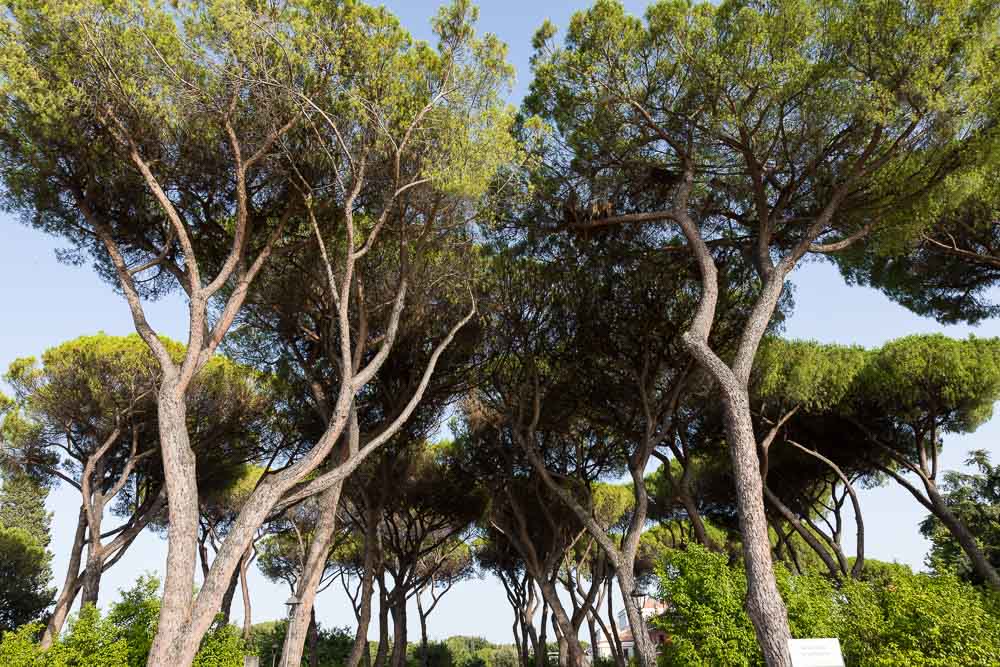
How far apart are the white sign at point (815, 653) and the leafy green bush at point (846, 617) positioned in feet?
5.83

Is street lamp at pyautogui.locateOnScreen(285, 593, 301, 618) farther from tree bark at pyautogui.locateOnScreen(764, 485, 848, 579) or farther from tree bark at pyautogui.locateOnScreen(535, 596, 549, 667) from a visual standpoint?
tree bark at pyautogui.locateOnScreen(535, 596, 549, 667)

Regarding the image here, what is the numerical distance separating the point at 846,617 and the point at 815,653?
2620mm

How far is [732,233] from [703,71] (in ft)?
9.26

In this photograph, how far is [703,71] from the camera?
7637 millimetres

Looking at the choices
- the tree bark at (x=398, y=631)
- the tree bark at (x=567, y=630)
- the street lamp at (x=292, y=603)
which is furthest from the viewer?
the tree bark at (x=398, y=631)

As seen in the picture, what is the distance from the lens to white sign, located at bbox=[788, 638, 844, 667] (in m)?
5.05

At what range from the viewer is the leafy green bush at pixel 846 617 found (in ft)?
20.6

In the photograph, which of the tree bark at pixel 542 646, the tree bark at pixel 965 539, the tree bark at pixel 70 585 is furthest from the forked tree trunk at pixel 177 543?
the tree bark at pixel 542 646

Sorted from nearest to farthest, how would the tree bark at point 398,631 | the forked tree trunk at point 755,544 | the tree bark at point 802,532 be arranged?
the forked tree trunk at point 755,544, the tree bark at point 802,532, the tree bark at point 398,631

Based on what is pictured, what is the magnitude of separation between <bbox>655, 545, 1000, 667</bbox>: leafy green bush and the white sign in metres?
1.78

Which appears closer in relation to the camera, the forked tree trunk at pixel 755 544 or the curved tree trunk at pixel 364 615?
the forked tree trunk at pixel 755 544

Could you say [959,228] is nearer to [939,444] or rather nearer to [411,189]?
[939,444]

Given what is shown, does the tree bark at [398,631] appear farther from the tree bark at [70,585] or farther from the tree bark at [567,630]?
the tree bark at [70,585]

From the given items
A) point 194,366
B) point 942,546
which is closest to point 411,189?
point 194,366
